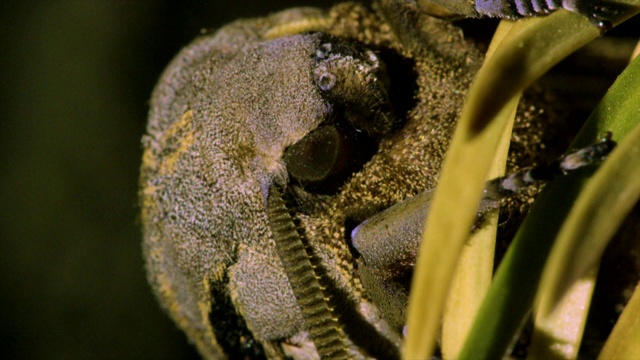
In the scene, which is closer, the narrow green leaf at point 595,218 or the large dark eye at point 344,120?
the narrow green leaf at point 595,218

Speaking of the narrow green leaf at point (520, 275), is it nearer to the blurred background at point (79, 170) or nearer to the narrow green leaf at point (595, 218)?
the narrow green leaf at point (595, 218)

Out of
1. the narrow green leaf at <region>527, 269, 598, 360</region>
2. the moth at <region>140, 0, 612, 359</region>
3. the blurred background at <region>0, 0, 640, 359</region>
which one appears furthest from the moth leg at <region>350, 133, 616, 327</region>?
the blurred background at <region>0, 0, 640, 359</region>

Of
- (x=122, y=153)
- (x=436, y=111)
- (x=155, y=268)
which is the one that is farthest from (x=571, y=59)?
(x=122, y=153)

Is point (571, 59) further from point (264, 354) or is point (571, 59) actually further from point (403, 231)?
point (264, 354)

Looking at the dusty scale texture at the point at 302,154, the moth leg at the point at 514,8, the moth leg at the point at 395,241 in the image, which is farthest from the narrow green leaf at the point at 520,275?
the dusty scale texture at the point at 302,154

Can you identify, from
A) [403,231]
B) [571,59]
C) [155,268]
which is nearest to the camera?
[403,231]

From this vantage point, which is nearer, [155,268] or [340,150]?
[340,150]

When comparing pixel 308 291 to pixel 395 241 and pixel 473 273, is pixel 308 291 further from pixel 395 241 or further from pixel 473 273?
pixel 473 273

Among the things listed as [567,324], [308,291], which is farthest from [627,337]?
[308,291]

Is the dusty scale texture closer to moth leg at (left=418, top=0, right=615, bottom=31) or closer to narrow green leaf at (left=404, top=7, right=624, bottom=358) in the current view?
moth leg at (left=418, top=0, right=615, bottom=31)
